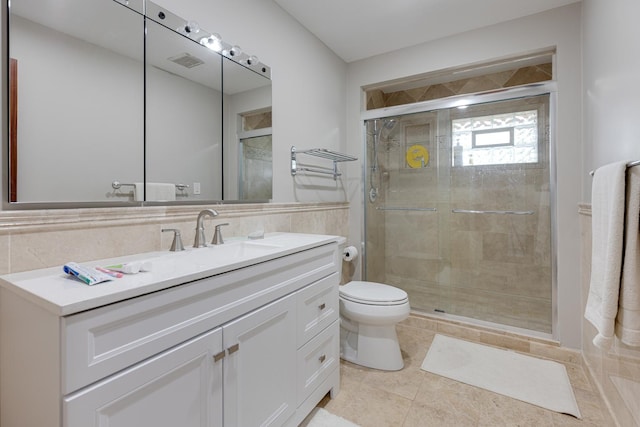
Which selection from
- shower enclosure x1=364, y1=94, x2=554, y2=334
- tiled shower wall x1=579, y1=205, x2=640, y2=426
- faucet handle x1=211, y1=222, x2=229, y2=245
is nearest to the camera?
tiled shower wall x1=579, y1=205, x2=640, y2=426

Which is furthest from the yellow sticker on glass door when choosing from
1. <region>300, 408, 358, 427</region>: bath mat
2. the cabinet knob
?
the cabinet knob

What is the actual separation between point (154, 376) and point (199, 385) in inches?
6.4

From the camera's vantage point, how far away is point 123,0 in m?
1.20

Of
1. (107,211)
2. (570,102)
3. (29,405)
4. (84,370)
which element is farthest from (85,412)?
(570,102)

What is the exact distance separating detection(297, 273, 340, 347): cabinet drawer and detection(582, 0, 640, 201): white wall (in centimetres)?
139

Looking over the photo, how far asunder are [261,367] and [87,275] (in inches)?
26.0

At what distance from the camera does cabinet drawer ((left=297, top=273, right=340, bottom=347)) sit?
53.4 inches

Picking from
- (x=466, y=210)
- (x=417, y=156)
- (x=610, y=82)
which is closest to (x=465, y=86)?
(x=417, y=156)

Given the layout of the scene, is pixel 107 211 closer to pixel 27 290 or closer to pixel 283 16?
pixel 27 290

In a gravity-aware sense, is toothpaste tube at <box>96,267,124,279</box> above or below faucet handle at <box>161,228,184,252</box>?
below

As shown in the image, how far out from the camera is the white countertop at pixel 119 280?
0.66m

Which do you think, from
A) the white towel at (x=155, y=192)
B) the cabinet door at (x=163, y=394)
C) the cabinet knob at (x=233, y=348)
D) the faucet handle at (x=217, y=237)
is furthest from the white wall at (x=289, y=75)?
the cabinet door at (x=163, y=394)

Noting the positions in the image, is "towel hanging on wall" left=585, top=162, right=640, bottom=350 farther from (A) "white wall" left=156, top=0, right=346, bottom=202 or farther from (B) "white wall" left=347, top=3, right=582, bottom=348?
(A) "white wall" left=156, top=0, right=346, bottom=202

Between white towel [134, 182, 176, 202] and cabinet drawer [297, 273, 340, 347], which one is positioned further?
cabinet drawer [297, 273, 340, 347]
